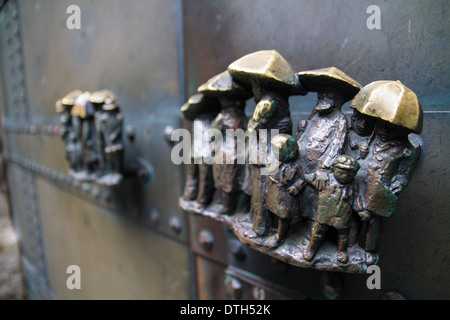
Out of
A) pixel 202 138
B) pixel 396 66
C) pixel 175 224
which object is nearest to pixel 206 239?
pixel 175 224

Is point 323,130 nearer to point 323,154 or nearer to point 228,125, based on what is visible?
point 323,154

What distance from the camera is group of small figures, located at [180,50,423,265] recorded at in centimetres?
30

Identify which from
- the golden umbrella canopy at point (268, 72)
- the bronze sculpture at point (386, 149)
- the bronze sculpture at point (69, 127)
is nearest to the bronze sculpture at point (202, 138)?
the golden umbrella canopy at point (268, 72)

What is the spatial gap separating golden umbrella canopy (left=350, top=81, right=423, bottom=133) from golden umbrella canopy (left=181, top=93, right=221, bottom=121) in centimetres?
25

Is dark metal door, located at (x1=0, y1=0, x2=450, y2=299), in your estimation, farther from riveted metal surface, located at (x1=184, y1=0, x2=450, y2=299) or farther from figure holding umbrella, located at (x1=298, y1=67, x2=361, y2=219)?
figure holding umbrella, located at (x1=298, y1=67, x2=361, y2=219)

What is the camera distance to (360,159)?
33 cm

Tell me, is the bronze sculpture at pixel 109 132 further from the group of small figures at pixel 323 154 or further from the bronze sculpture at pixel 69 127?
the group of small figures at pixel 323 154

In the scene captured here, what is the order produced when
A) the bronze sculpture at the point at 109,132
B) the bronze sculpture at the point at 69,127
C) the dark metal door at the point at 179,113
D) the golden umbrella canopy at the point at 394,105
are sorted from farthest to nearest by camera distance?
1. the bronze sculpture at the point at 69,127
2. the bronze sculpture at the point at 109,132
3. the dark metal door at the point at 179,113
4. the golden umbrella canopy at the point at 394,105

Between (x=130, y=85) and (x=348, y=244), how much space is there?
661 mm

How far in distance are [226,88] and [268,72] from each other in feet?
0.28

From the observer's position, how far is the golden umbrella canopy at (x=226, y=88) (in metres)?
0.41

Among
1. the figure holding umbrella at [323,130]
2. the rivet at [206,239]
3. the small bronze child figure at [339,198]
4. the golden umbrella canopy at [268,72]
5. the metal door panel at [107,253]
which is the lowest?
the metal door panel at [107,253]

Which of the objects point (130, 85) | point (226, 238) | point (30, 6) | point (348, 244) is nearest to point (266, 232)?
point (348, 244)

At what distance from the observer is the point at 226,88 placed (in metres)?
0.41
